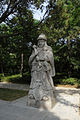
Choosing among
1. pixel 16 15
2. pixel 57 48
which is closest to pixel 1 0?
pixel 16 15

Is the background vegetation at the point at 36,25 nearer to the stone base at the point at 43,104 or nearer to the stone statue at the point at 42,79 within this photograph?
the stone statue at the point at 42,79

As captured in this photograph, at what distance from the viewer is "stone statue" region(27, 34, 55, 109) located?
215 inches

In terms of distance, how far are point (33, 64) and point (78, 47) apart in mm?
9966

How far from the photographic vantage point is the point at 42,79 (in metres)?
5.67

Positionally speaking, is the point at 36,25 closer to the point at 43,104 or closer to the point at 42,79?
the point at 42,79

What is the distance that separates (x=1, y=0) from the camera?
952 cm

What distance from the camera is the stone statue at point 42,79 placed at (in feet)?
17.9

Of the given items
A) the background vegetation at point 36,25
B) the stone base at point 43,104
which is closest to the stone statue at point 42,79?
the stone base at point 43,104

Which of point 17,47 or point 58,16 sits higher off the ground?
point 58,16

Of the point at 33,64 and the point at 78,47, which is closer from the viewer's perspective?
the point at 33,64

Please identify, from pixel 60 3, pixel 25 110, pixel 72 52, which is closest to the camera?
pixel 25 110

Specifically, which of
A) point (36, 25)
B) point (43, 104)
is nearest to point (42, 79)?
point (43, 104)

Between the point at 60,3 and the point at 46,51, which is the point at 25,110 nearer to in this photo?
the point at 46,51

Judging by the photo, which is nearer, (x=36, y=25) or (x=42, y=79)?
(x=42, y=79)
